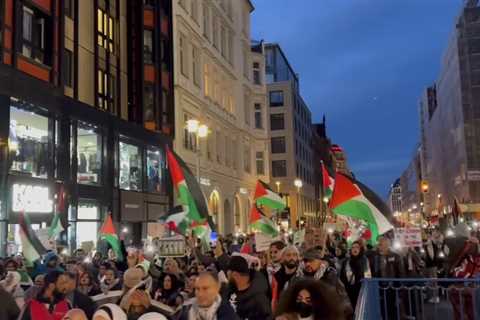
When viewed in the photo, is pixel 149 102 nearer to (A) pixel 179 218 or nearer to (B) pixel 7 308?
(A) pixel 179 218

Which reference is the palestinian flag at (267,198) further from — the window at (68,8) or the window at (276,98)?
the window at (276,98)

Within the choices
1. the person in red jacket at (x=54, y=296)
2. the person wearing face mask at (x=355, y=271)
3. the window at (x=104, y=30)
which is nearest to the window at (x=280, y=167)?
the window at (x=104, y=30)

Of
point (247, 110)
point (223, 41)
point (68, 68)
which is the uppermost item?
point (223, 41)

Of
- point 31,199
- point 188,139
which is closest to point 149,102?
point 188,139

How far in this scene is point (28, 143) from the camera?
829 inches

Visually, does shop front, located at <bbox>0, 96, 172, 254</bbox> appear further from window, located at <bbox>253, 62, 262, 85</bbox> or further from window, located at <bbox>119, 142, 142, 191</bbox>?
window, located at <bbox>253, 62, 262, 85</bbox>

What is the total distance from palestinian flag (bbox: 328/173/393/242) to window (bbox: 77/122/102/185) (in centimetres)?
1419

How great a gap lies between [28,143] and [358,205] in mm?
13023

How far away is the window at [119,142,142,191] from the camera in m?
28.3

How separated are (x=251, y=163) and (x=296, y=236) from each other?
3203 cm

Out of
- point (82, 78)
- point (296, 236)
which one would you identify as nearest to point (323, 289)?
point (296, 236)

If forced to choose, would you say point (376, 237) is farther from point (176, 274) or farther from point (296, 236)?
point (296, 236)

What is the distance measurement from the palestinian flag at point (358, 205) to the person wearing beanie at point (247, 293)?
5824 mm

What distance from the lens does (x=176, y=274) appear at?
9.00m
